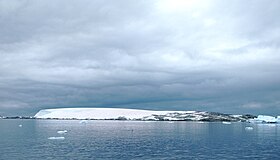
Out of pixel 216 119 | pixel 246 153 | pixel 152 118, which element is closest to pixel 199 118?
pixel 216 119

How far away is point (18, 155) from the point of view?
34.0 meters

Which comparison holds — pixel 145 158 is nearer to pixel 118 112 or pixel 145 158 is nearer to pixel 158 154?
pixel 158 154

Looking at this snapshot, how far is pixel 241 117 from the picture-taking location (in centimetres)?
19612

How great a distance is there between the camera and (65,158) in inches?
1262

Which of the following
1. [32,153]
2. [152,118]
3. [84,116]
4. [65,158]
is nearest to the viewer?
[65,158]

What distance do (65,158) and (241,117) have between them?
17709cm

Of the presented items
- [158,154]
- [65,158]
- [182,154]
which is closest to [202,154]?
[182,154]

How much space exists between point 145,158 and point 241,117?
570 ft

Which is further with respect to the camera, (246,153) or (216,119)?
(216,119)

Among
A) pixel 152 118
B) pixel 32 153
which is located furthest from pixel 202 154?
pixel 152 118

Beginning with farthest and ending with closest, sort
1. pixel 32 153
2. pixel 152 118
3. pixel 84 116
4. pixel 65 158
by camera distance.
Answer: pixel 84 116 < pixel 152 118 < pixel 32 153 < pixel 65 158

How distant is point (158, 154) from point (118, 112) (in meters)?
163

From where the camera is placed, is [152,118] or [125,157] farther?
[152,118]

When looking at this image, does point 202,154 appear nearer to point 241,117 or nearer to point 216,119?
point 216,119
